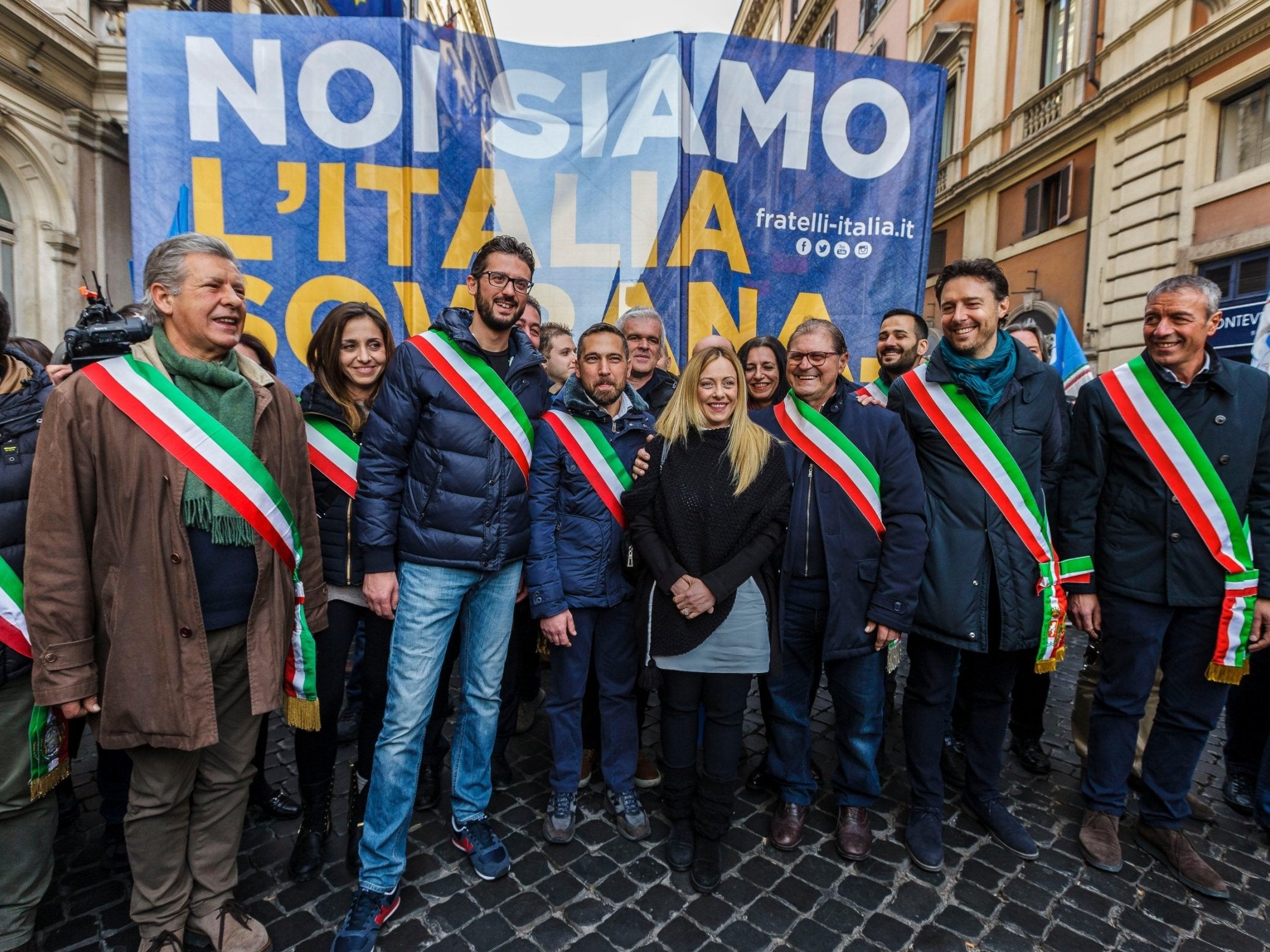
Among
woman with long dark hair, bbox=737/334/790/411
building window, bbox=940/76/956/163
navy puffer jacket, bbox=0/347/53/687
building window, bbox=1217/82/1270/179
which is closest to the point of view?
navy puffer jacket, bbox=0/347/53/687

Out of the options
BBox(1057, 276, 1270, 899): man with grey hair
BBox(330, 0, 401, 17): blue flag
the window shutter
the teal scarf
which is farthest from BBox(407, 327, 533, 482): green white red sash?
the window shutter

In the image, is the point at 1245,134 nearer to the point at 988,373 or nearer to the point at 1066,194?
the point at 1066,194

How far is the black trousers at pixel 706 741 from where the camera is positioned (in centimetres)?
248

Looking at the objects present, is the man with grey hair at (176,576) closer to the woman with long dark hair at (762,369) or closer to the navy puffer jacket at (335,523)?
the navy puffer jacket at (335,523)

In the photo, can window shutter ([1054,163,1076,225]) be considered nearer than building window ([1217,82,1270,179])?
No

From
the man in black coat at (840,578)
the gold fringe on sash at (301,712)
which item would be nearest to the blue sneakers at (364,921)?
the gold fringe on sash at (301,712)

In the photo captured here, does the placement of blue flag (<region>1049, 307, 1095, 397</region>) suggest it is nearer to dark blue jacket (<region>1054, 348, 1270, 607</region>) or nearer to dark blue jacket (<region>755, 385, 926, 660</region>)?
dark blue jacket (<region>1054, 348, 1270, 607</region>)

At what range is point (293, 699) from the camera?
2240mm

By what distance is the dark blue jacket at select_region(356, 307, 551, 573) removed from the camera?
7.70 ft

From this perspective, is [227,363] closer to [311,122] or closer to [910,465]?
[910,465]

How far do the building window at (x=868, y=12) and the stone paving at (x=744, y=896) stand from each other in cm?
2331

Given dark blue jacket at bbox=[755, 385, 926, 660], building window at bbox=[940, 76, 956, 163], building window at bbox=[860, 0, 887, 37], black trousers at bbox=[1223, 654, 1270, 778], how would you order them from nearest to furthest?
dark blue jacket at bbox=[755, 385, 926, 660] → black trousers at bbox=[1223, 654, 1270, 778] → building window at bbox=[940, 76, 956, 163] → building window at bbox=[860, 0, 887, 37]

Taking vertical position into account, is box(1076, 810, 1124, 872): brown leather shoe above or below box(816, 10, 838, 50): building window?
below

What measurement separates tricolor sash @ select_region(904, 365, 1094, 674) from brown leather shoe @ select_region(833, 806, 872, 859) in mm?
908
